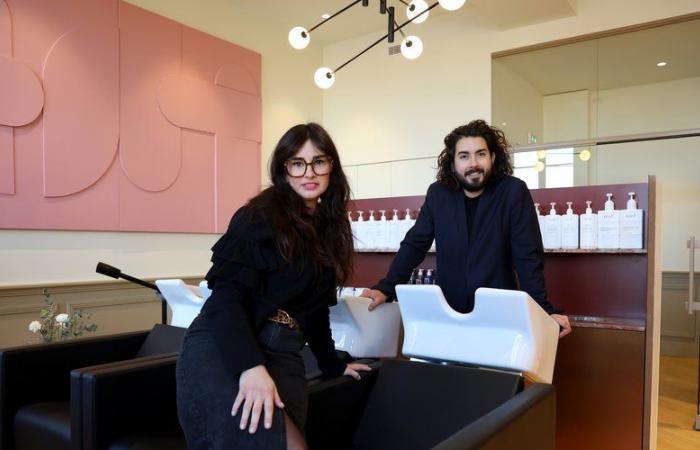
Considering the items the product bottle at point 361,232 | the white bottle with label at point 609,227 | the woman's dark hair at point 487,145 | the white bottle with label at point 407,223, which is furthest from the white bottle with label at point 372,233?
the white bottle with label at point 609,227

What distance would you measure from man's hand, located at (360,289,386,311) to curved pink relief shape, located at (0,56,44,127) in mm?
3094

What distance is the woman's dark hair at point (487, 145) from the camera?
2033 millimetres

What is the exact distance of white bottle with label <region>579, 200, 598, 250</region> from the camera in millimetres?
2477

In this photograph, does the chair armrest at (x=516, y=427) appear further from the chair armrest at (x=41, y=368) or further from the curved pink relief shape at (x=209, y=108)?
the curved pink relief shape at (x=209, y=108)

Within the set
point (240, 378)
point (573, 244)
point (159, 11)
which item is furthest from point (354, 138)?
point (240, 378)

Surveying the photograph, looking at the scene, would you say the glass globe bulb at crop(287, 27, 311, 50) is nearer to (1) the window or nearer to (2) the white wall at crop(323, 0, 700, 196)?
(1) the window

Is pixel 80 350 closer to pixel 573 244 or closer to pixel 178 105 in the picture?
pixel 573 244

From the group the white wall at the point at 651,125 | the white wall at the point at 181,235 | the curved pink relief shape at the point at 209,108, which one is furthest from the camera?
the white wall at the point at 651,125

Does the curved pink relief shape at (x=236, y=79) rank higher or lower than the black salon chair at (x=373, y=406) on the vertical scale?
higher

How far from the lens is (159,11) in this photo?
4.70 m

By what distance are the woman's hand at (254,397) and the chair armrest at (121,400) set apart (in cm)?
84

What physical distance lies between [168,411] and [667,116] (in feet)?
17.2

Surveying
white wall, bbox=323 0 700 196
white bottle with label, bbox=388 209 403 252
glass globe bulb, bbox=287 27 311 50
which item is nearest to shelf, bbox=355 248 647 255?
white bottle with label, bbox=388 209 403 252

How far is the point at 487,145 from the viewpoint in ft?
6.64
